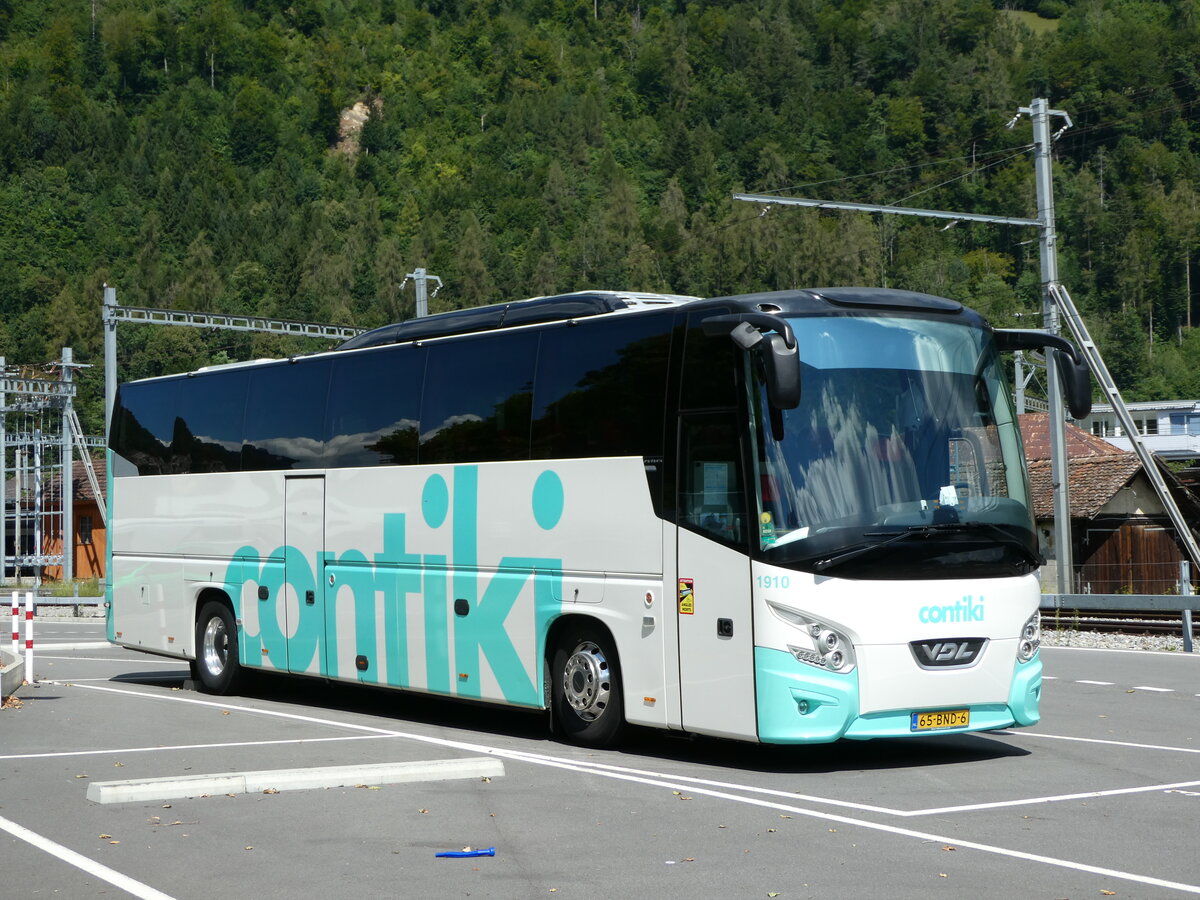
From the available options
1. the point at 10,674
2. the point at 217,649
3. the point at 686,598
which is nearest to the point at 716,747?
the point at 686,598

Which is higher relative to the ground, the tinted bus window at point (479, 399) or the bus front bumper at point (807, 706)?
the tinted bus window at point (479, 399)

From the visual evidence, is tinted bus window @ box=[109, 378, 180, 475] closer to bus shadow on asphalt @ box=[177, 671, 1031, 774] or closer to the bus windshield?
bus shadow on asphalt @ box=[177, 671, 1031, 774]

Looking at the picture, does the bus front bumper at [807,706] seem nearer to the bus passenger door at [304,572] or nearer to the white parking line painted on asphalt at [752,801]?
the white parking line painted on asphalt at [752,801]

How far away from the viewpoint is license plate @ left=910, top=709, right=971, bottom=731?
11.3 metres

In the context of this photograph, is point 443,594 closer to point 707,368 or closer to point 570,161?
point 707,368

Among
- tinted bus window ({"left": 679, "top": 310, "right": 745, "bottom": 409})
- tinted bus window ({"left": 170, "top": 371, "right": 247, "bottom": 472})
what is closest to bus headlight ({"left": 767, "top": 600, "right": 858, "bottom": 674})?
tinted bus window ({"left": 679, "top": 310, "right": 745, "bottom": 409})

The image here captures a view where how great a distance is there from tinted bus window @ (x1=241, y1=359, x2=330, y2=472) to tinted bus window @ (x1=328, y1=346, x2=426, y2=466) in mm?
240

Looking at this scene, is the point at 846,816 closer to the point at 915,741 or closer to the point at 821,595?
the point at 821,595

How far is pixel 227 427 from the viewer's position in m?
17.5

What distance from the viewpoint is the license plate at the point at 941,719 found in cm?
1132

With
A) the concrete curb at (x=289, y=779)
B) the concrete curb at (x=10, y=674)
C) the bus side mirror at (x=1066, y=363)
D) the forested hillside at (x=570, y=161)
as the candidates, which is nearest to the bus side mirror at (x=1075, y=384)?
the bus side mirror at (x=1066, y=363)

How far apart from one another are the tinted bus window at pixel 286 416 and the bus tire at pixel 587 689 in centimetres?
394

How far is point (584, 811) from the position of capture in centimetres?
966

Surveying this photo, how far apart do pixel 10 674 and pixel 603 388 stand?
25.2 feet
